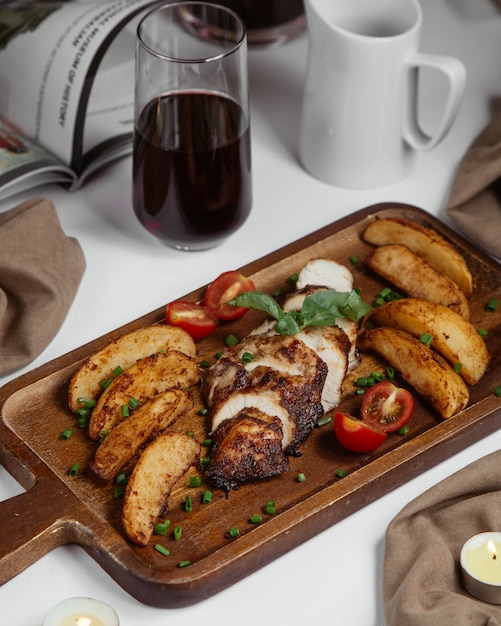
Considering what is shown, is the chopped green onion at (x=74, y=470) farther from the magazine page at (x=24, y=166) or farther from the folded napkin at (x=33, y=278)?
the magazine page at (x=24, y=166)

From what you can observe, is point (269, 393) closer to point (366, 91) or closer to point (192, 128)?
point (192, 128)

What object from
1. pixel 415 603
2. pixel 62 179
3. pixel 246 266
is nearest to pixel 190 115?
pixel 246 266

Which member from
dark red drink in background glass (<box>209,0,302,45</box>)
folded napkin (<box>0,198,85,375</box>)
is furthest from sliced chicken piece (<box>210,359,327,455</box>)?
dark red drink in background glass (<box>209,0,302,45</box>)

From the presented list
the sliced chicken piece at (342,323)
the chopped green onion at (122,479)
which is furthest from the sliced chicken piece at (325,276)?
the chopped green onion at (122,479)

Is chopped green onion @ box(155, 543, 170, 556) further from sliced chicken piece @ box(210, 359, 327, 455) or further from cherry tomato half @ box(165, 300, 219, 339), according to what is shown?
cherry tomato half @ box(165, 300, 219, 339)

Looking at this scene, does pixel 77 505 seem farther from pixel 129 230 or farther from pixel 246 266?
pixel 129 230

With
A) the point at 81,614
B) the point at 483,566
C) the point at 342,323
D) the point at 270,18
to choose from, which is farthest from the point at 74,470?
the point at 270,18
